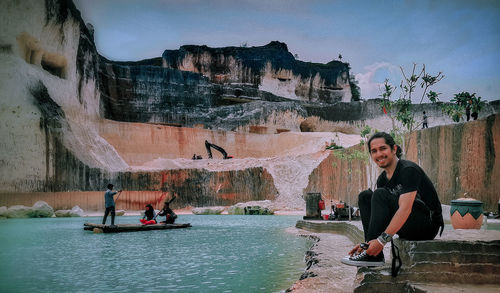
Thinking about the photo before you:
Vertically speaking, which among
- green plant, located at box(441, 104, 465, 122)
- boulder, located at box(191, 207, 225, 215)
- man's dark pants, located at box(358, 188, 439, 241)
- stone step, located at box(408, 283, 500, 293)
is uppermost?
green plant, located at box(441, 104, 465, 122)

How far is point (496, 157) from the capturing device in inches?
561

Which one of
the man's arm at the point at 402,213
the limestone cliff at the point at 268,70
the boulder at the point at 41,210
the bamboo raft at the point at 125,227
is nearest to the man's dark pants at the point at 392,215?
the man's arm at the point at 402,213

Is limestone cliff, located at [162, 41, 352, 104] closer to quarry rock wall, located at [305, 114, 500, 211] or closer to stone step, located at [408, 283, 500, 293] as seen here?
quarry rock wall, located at [305, 114, 500, 211]

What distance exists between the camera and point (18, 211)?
22.6m

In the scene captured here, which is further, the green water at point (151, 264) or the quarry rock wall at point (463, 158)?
the quarry rock wall at point (463, 158)

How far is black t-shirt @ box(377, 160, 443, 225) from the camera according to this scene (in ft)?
10.2

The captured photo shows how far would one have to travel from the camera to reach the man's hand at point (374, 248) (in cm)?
312

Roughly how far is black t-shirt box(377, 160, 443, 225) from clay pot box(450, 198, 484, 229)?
9.97 feet

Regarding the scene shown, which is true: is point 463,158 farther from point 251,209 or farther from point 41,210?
point 41,210

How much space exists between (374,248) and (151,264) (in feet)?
15.9

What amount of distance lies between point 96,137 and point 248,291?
3001 cm

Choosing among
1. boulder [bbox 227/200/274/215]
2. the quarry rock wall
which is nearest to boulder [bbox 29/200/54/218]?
boulder [bbox 227/200/274/215]

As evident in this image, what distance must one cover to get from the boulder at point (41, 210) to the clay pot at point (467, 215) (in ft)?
71.2

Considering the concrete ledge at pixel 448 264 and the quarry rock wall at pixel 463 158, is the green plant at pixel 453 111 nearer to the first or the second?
the quarry rock wall at pixel 463 158
